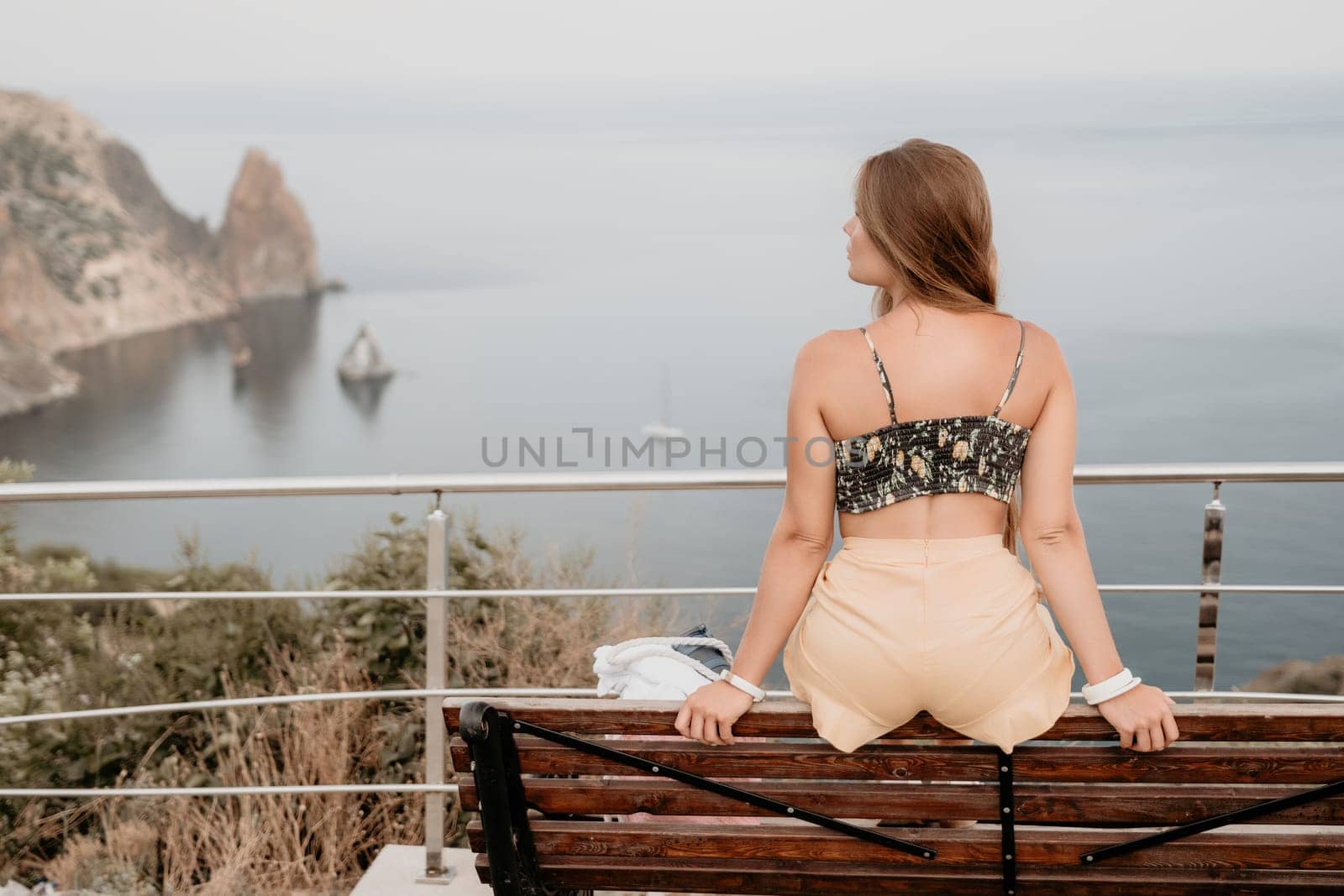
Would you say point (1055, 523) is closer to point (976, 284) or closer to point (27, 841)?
point (976, 284)

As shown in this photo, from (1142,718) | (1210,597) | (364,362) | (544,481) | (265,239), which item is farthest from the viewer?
(265,239)

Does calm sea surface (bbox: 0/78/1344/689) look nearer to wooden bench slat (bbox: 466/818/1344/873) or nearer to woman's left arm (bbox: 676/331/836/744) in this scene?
wooden bench slat (bbox: 466/818/1344/873)

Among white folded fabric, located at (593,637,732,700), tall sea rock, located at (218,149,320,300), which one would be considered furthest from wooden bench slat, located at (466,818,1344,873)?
tall sea rock, located at (218,149,320,300)

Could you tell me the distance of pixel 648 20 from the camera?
1057 inches

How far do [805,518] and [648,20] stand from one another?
26989 mm

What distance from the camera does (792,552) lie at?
1.54m

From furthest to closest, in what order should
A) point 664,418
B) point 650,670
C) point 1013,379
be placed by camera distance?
point 664,418 < point 650,670 < point 1013,379

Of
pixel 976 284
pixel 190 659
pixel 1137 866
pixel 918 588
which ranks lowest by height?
pixel 190 659

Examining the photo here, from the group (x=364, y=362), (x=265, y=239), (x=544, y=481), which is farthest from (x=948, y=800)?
(x=265, y=239)

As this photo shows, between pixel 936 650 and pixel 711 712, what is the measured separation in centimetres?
27

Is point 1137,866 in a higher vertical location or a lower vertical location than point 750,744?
lower

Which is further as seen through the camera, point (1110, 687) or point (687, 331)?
point (687, 331)

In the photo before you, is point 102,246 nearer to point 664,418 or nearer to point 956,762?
point 664,418

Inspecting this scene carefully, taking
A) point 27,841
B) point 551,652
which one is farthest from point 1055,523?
point 27,841
